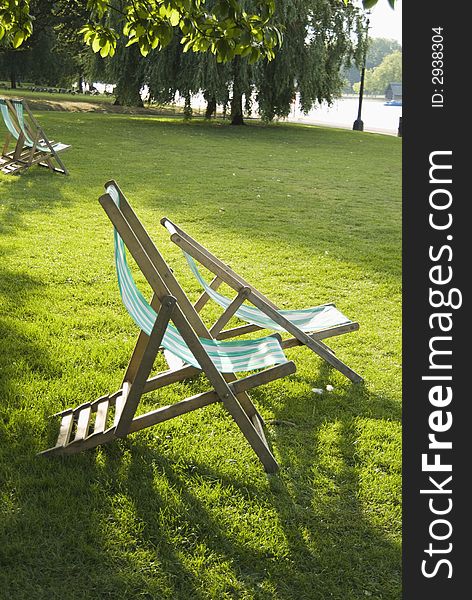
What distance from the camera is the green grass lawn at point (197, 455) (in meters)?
2.82

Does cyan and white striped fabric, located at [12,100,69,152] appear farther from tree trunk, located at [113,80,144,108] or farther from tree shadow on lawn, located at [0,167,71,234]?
tree trunk, located at [113,80,144,108]

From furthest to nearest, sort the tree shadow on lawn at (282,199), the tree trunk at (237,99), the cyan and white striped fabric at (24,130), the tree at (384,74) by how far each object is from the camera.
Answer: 1. the tree at (384,74)
2. the tree trunk at (237,99)
3. the cyan and white striped fabric at (24,130)
4. the tree shadow on lawn at (282,199)

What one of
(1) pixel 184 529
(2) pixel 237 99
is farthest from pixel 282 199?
(2) pixel 237 99

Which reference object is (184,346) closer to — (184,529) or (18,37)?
(184,529)

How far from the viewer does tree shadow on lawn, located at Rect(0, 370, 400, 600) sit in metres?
2.75

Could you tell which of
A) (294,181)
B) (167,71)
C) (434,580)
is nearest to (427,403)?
(434,580)

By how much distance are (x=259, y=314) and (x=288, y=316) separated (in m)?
0.28

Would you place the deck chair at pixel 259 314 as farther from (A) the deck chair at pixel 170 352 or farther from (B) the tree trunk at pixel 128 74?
(B) the tree trunk at pixel 128 74

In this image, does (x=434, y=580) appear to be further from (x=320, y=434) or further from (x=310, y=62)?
(x=310, y=62)

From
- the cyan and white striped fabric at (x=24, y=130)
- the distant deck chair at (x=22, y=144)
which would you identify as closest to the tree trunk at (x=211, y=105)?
the cyan and white striped fabric at (x=24, y=130)

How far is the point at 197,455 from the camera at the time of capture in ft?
11.9

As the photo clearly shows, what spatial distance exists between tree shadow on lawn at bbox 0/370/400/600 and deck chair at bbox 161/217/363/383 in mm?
794

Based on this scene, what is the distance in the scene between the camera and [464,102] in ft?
6.85

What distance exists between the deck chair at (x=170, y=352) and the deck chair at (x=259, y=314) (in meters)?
0.38
